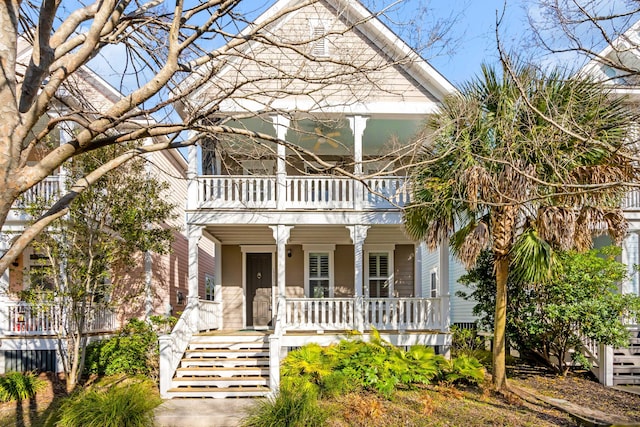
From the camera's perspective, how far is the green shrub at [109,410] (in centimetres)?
772

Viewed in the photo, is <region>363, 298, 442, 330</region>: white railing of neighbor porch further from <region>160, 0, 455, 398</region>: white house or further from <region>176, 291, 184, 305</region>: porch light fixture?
<region>176, 291, 184, 305</region>: porch light fixture

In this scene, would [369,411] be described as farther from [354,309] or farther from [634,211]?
[634,211]

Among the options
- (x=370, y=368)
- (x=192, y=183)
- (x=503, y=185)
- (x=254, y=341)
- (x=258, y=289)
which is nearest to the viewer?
(x=503, y=185)

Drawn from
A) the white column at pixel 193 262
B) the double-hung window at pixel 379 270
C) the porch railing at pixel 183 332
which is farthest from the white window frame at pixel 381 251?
the white column at pixel 193 262

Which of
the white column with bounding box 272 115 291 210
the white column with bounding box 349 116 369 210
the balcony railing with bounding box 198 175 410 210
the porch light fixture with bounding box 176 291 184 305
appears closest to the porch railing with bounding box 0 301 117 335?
the balcony railing with bounding box 198 175 410 210

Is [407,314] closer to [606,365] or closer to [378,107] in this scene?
[606,365]

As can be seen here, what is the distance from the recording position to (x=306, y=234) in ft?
48.5

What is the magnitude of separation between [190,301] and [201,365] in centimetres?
178

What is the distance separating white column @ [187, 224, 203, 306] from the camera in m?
12.5

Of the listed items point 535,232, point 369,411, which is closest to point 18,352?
point 369,411

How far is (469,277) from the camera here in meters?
12.5

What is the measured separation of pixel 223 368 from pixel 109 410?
3335mm

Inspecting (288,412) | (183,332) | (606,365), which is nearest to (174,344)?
(183,332)

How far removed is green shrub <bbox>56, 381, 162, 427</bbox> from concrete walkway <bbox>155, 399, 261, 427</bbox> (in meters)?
0.48
